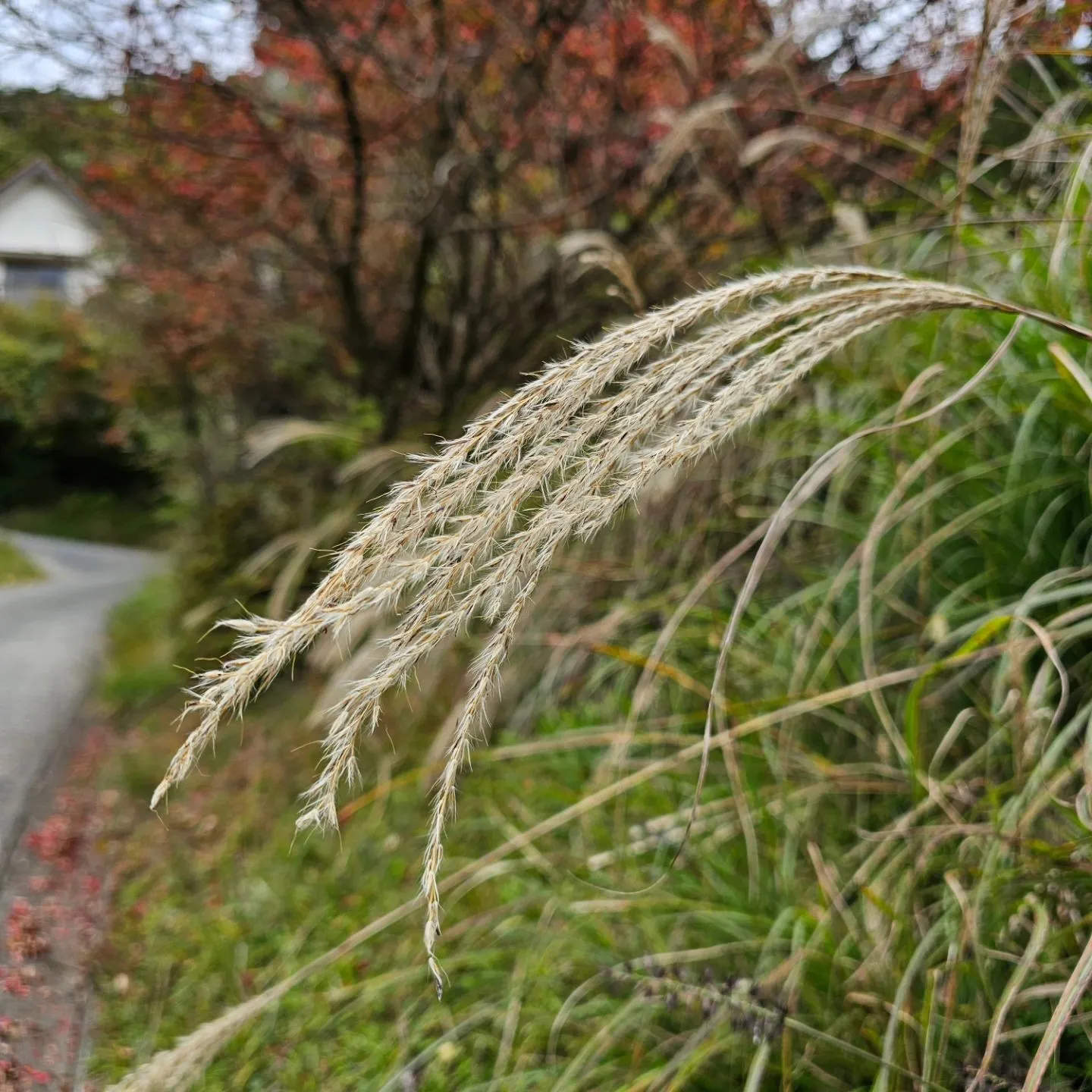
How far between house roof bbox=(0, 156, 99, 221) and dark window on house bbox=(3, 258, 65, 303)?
0.24m

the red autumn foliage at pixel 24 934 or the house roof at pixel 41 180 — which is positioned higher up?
the house roof at pixel 41 180

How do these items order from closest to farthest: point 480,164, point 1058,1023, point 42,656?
point 1058,1023
point 42,656
point 480,164

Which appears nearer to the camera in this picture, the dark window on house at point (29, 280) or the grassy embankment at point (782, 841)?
the grassy embankment at point (782, 841)

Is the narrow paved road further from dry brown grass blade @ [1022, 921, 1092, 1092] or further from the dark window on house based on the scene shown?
dry brown grass blade @ [1022, 921, 1092, 1092]

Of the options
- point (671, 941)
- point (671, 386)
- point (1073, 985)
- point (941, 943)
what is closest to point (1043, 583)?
point (941, 943)

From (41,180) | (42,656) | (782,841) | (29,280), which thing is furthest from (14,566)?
(782,841)

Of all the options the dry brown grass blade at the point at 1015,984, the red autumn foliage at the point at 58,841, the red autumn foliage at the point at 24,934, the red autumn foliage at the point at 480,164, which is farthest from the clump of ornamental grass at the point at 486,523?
the red autumn foliage at the point at 480,164

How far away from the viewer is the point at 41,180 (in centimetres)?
345

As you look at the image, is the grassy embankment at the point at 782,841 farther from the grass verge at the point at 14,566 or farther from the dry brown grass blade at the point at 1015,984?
the grass verge at the point at 14,566

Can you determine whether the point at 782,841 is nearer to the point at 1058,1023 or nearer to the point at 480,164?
the point at 1058,1023

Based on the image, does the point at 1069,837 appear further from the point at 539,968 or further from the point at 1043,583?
the point at 539,968

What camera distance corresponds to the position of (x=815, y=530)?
2.46 metres

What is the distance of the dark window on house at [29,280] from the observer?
9.88ft

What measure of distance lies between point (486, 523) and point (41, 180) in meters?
3.79
